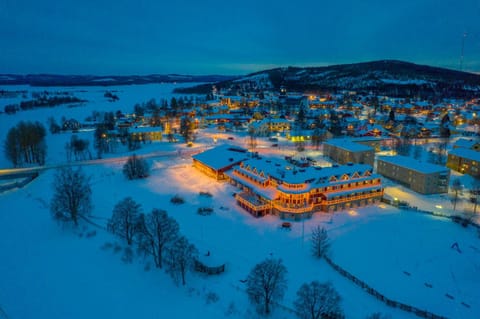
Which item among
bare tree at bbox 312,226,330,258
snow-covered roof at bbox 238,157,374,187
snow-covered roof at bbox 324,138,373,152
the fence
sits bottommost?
the fence

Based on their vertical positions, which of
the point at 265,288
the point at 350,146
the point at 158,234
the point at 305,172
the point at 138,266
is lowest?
the point at 138,266

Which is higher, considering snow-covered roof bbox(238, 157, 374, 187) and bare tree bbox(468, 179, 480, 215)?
snow-covered roof bbox(238, 157, 374, 187)

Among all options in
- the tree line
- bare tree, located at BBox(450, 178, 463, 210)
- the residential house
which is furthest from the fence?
the tree line

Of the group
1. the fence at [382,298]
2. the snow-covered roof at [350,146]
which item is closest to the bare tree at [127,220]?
the fence at [382,298]

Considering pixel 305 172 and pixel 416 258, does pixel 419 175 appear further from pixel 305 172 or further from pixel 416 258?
pixel 416 258

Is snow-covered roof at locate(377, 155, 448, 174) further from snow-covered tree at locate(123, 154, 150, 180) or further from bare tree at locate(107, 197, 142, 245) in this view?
snow-covered tree at locate(123, 154, 150, 180)

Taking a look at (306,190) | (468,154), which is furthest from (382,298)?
(468,154)

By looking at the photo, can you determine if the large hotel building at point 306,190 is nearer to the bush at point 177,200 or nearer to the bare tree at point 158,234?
the bush at point 177,200
